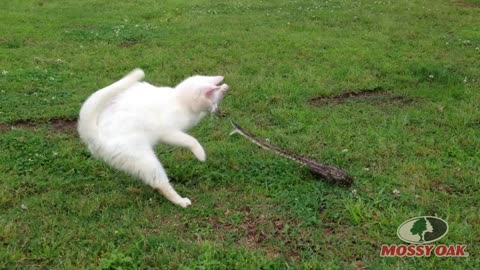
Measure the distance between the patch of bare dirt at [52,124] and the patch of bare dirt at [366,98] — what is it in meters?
2.86

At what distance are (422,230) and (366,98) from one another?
10.4 ft

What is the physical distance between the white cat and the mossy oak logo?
1.55 meters

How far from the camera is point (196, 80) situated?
420 centimetres

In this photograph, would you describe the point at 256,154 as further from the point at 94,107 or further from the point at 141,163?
the point at 94,107

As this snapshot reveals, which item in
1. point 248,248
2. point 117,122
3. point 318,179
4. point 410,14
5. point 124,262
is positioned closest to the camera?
point 124,262

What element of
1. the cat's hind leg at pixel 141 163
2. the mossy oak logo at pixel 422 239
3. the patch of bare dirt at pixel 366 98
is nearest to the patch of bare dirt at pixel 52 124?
the cat's hind leg at pixel 141 163

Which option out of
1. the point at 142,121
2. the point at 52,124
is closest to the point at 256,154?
the point at 142,121

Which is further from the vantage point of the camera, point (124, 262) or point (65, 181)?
point (65, 181)

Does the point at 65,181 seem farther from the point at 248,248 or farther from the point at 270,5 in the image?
the point at 270,5

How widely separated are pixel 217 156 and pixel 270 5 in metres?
8.50

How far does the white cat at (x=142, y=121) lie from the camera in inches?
152

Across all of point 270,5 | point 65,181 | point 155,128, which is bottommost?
point 270,5

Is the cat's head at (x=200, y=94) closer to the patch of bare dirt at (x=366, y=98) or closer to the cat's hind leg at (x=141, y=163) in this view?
the cat's hind leg at (x=141, y=163)

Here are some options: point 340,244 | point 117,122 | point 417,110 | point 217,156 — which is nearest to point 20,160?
point 117,122
